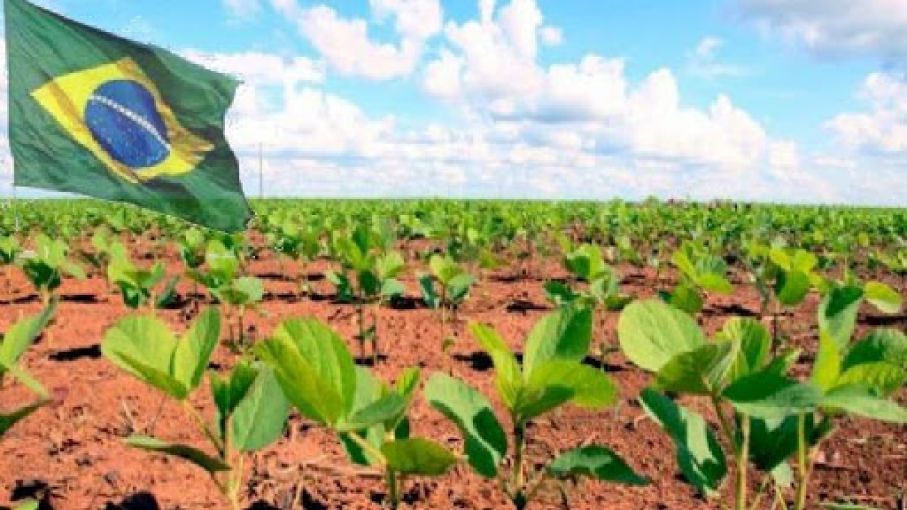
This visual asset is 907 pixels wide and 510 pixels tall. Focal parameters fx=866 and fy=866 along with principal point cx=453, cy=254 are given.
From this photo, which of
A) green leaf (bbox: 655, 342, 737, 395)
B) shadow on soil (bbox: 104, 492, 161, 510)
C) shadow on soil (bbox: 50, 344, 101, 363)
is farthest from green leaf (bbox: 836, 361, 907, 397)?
shadow on soil (bbox: 50, 344, 101, 363)

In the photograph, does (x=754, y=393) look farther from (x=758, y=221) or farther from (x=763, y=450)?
(x=758, y=221)

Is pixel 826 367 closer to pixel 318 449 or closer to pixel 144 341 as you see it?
pixel 144 341

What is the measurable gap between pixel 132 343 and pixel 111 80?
5.66m

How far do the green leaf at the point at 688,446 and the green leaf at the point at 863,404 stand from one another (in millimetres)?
309

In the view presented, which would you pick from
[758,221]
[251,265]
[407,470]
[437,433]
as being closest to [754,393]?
[407,470]

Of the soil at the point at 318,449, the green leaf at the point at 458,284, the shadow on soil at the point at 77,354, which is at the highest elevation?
the green leaf at the point at 458,284

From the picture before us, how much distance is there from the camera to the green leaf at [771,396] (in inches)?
42.3

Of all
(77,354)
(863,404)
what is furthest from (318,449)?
(77,354)

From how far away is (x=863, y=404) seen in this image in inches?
43.4

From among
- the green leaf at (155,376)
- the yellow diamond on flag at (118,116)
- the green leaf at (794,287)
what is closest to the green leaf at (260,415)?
the green leaf at (155,376)

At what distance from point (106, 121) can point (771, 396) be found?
617 cm

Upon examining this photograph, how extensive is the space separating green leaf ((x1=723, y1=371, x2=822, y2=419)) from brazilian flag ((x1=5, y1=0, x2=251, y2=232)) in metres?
5.22

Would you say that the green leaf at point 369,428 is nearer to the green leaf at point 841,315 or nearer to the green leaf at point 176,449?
the green leaf at point 176,449

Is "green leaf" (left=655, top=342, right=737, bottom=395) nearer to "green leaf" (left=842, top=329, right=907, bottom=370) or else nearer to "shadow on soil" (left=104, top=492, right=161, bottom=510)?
"green leaf" (left=842, top=329, right=907, bottom=370)
